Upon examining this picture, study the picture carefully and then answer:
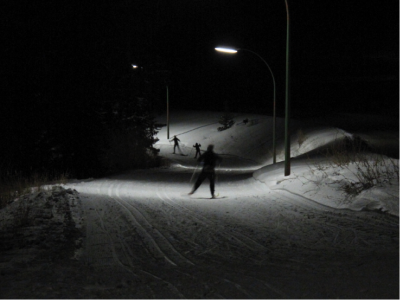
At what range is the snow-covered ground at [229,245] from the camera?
4.87 m

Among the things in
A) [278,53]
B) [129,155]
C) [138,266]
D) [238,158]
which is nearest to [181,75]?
[278,53]

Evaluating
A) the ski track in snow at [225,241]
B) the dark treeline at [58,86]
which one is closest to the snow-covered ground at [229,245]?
the ski track in snow at [225,241]

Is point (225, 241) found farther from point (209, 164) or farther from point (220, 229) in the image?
point (209, 164)

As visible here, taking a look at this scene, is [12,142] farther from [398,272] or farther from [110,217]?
[398,272]

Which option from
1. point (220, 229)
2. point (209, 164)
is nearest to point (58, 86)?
point (209, 164)

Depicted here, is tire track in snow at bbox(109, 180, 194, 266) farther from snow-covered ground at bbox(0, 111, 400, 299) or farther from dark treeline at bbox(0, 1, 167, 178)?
dark treeline at bbox(0, 1, 167, 178)

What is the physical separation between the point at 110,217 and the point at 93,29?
526 inches

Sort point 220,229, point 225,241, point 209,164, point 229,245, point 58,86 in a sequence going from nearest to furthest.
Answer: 1. point 229,245
2. point 225,241
3. point 220,229
4. point 209,164
5. point 58,86

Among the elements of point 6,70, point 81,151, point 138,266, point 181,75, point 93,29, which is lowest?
point 138,266

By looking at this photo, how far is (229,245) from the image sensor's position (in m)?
7.14

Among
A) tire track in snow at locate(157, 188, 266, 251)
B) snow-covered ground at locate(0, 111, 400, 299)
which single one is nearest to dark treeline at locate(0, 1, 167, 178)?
snow-covered ground at locate(0, 111, 400, 299)

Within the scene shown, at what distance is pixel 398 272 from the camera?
5.21m

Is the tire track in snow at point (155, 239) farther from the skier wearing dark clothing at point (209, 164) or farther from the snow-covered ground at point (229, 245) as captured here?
the skier wearing dark clothing at point (209, 164)

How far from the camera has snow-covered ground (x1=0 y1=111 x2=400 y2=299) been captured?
4867 mm
